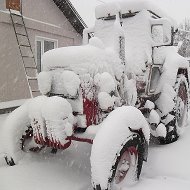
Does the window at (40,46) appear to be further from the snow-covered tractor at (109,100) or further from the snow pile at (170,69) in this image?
the snow pile at (170,69)

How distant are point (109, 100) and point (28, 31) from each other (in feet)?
21.8

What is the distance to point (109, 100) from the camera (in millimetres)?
3654

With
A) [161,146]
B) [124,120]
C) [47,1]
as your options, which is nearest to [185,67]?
[161,146]

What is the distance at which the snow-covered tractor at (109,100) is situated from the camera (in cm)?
335

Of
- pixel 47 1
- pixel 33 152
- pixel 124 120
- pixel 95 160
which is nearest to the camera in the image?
pixel 95 160

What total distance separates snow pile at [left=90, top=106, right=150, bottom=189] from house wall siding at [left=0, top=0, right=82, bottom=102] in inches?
231

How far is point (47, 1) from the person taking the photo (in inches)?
413

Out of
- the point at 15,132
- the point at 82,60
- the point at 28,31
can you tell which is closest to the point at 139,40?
the point at 82,60

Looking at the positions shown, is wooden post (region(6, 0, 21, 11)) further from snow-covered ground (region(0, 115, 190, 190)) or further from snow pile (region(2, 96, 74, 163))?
snow pile (region(2, 96, 74, 163))

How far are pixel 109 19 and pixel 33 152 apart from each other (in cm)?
243

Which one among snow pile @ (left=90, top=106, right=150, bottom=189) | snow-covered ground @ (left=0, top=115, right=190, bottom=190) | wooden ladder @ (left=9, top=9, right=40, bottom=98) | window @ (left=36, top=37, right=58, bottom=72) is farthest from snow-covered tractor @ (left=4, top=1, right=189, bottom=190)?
window @ (left=36, top=37, right=58, bottom=72)

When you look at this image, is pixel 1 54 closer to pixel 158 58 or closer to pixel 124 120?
pixel 158 58

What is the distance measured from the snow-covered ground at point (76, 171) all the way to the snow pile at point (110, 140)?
0.61 metres

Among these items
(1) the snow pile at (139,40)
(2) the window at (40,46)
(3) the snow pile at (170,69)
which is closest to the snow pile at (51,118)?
(1) the snow pile at (139,40)
